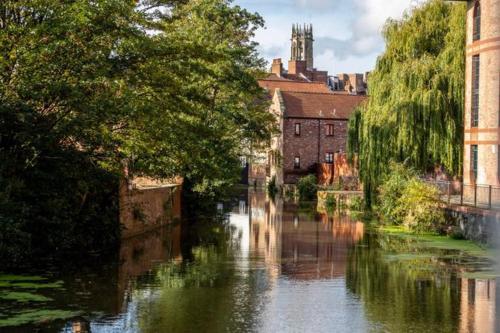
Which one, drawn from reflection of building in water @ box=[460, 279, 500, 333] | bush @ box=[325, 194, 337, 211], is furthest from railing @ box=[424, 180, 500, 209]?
bush @ box=[325, 194, 337, 211]

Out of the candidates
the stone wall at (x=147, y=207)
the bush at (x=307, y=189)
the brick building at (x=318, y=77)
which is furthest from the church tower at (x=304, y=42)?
the stone wall at (x=147, y=207)

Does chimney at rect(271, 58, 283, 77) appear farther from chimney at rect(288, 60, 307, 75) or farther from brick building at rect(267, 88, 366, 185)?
brick building at rect(267, 88, 366, 185)

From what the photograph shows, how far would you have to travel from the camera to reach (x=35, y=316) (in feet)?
47.1

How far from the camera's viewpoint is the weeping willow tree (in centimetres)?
3541

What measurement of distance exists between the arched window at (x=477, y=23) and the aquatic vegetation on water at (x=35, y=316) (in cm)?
2385

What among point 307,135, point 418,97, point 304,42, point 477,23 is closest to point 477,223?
point 418,97

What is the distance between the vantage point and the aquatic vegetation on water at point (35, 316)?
13.8m

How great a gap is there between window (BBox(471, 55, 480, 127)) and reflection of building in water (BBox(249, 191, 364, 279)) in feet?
23.2

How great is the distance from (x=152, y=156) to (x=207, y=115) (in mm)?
11344

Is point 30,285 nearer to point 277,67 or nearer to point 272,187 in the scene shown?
point 272,187

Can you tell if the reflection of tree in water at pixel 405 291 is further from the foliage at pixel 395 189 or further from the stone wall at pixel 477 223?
the foliage at pixel 395 189

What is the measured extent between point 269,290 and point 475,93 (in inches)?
747

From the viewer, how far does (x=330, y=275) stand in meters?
20.6

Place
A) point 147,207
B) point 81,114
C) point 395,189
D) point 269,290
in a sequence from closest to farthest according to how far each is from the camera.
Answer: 1. point 269,290
2. point 81,114
3. point 147,207
4. point 395,189
